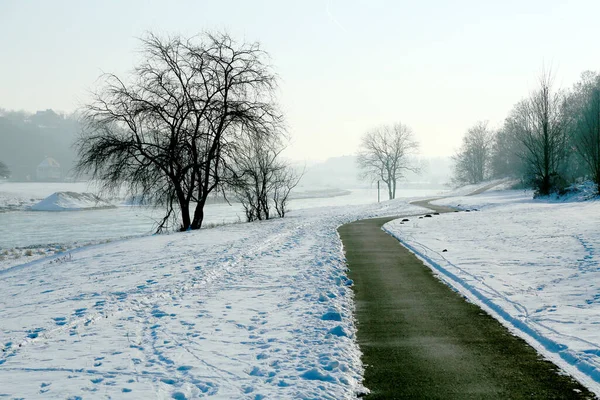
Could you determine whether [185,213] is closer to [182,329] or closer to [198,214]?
[198,214]

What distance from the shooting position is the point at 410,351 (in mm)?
6297

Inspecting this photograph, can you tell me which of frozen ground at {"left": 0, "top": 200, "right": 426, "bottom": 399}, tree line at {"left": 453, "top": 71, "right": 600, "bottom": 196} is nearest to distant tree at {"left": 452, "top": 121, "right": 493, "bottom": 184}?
tree line at {"left": 453, "top": 71, "right": 600, "bottom": 196}

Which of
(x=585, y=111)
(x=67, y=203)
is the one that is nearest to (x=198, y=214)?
(x=585, y=111)

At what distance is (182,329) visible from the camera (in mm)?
7363

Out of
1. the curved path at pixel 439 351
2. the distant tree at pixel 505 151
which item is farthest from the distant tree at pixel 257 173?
the distant tree at pixel 505 151

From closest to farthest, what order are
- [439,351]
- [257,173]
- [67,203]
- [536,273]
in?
[439,351] → [536,273] → [257,173] → [67,203]

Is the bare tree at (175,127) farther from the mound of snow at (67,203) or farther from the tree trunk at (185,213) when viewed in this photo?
the mound of snow at (67,203)

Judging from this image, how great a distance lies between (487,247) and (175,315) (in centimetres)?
1086

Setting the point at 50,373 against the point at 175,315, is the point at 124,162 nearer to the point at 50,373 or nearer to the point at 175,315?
the point at 175,315

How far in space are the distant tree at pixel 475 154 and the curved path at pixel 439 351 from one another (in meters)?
85.7

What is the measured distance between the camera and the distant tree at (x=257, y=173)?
81.9 ft

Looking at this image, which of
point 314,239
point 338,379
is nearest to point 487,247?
point 314,239

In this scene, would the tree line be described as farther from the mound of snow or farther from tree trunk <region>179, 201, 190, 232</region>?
the mound of snow

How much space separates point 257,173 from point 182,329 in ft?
79.5
